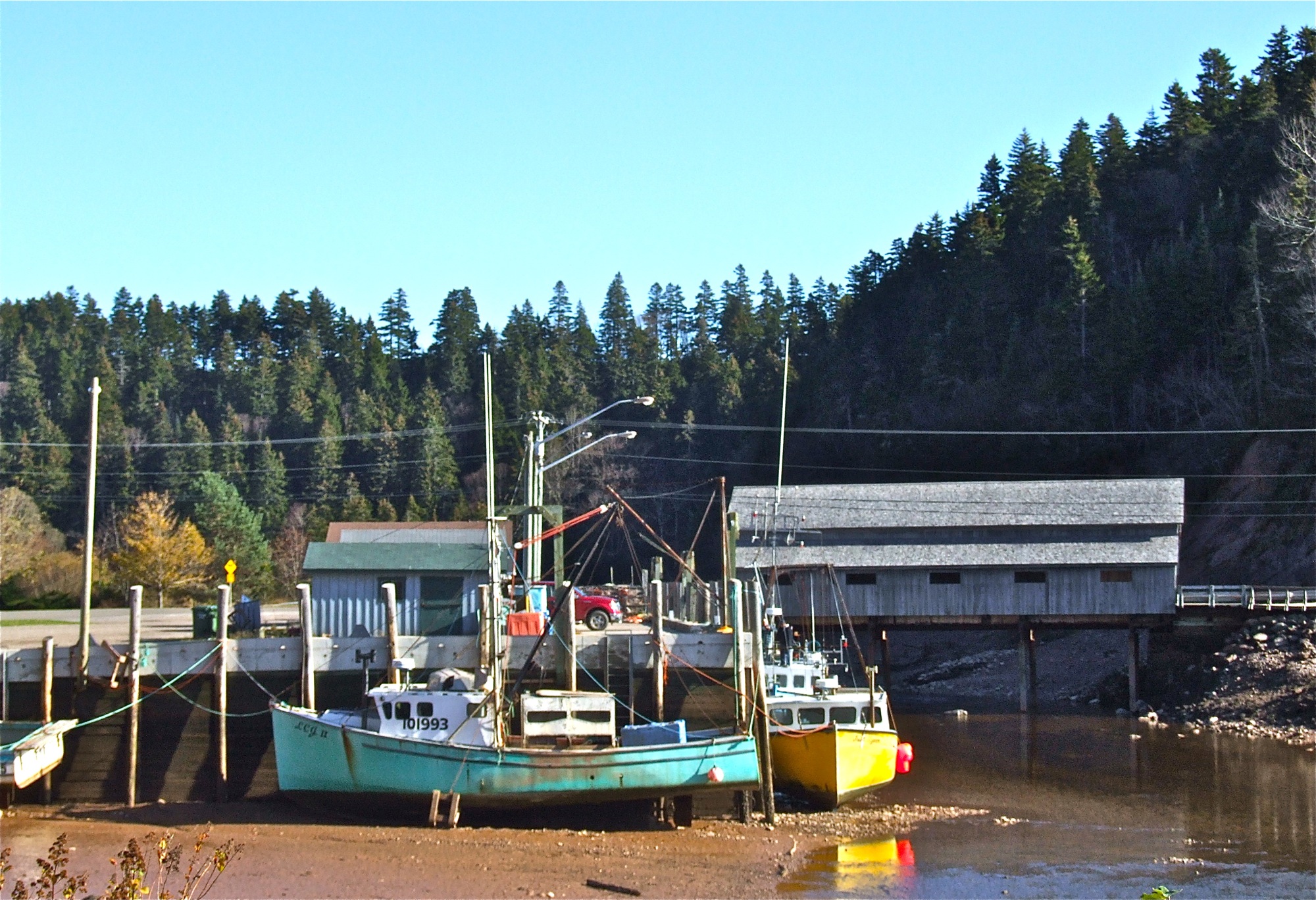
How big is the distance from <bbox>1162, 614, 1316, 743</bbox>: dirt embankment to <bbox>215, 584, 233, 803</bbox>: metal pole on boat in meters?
29.8

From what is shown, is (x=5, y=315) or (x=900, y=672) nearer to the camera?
(x=900, y=672)

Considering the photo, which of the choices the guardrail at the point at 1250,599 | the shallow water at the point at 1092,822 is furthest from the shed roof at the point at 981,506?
the shallow water at the point at 1092,822

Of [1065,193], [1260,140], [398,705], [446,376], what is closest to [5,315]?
[446,376]

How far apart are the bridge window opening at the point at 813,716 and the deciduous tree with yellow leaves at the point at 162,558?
41278mm

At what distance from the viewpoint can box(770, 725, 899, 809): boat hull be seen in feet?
96.9

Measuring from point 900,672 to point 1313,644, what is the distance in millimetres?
19402

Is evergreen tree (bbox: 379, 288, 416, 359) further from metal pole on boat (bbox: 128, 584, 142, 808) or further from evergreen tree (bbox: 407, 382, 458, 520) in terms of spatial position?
metal pole on boat (bbox: 128, 584, 142, 808)

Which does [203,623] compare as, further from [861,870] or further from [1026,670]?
[1026,670]

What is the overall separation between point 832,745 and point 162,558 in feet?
144

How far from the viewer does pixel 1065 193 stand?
9819 cm

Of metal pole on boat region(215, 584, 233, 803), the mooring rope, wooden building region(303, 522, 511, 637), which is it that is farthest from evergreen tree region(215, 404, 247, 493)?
metal pole on boat region(215, 584, 233, 803)

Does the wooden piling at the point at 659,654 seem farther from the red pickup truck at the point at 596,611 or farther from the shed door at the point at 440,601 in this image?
the red pickup truck at the point at 596,611

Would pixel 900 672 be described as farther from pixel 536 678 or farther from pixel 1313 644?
pixel 536 678

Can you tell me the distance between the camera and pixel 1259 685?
4334 centimetres
